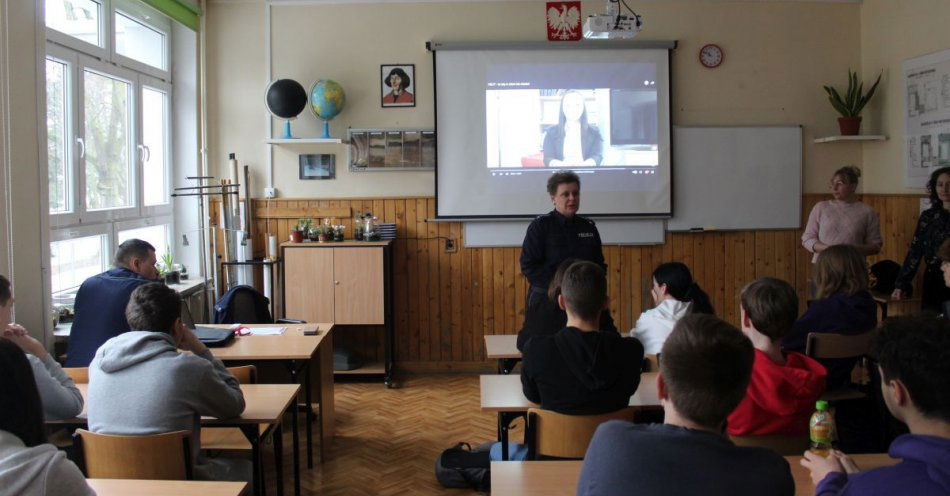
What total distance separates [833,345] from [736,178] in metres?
3.14

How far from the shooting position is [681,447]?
1514 millimetres

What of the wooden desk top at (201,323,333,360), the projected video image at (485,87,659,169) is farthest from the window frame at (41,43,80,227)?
the projected video image at (485,87,659,169)

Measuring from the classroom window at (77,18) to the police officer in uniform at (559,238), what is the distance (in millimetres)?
3088

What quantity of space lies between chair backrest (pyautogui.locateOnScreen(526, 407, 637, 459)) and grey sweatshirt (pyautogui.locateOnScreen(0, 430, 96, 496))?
1416mm

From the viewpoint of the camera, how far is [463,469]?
4008mm

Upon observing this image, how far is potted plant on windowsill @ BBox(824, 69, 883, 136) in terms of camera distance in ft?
20.7

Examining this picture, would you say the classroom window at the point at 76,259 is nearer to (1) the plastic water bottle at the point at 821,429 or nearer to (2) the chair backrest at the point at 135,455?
(2) the chair backrest at the point at 135,455

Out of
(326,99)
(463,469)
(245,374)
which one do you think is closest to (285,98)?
(326,99)

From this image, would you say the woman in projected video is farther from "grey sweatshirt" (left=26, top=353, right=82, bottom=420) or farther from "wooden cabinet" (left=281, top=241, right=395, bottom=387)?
"grey sweatshirt" (left=26, top=353, right=82, bottom=420)

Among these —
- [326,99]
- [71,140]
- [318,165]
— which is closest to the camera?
[71,140]

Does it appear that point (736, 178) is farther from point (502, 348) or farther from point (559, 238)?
point (502, 348)

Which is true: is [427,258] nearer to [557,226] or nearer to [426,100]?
[426,100]

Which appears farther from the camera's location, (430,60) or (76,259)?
(430,60)

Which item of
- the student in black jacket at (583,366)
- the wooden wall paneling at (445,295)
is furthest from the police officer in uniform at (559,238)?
the student in black jacket at (583,366)
